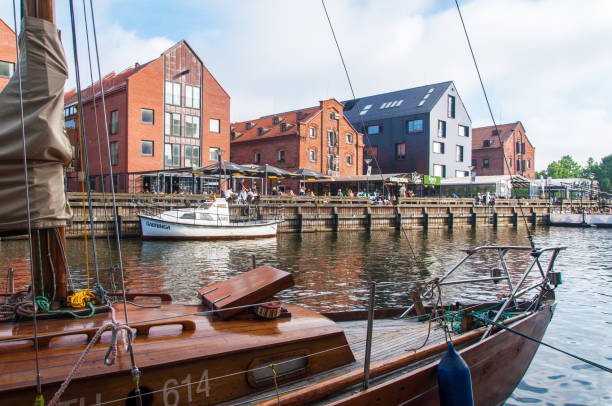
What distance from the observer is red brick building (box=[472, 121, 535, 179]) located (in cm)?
7106

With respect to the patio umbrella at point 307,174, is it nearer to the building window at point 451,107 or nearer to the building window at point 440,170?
the building window at point 440,170

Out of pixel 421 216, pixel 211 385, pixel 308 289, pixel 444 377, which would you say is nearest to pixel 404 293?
pixel 308 289

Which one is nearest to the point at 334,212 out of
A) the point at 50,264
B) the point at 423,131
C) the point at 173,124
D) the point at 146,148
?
the point at 173,124

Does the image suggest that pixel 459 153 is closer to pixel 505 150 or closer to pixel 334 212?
pixel 505 150

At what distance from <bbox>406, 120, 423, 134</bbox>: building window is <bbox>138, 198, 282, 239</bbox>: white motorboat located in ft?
114

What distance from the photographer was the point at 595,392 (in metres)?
7.93

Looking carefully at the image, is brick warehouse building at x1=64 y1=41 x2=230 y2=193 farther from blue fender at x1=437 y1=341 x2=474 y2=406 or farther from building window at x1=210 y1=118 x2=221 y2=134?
blue fender at x1=437 y1=341 x2=474 y2=406

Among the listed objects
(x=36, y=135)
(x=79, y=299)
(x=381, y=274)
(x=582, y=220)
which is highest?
(x=36, y=135)

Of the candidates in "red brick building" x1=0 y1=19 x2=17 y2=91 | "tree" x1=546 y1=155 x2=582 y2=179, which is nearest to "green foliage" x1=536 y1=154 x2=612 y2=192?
"tree" x1=546 y1=155 x2=582 y2=179

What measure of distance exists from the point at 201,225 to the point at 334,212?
13.2 m

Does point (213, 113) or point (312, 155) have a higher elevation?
point (213, 113)

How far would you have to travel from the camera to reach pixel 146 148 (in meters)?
42.0

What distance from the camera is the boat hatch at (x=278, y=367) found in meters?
4.41

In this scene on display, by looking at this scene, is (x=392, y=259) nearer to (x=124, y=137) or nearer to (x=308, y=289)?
(x=308, y=289)
